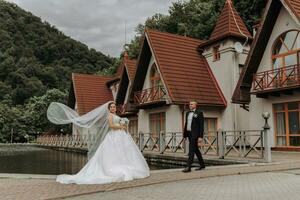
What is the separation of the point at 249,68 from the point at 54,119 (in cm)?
1344

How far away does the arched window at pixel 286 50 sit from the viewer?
1997cm

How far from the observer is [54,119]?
1048 centimetres

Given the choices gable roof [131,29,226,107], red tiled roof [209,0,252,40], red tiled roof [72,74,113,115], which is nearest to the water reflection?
gable roof [131,29,226,107]

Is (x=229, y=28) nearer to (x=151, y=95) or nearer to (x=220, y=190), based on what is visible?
(x=151, y=95)

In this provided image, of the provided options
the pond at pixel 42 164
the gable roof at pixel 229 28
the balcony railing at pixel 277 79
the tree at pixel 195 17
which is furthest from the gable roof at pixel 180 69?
the tree at pixel 195 17

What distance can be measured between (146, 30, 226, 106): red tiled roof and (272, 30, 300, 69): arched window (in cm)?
452

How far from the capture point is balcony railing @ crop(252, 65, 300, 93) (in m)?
19.1

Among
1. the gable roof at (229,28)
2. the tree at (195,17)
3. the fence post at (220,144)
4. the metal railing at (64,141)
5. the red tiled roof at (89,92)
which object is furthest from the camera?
the red tiled roof at (89,92)

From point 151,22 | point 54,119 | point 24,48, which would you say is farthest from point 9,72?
point 54,119

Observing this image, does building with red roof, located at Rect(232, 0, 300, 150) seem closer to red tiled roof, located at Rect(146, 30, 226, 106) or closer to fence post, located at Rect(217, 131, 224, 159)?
red tiled roof, located at Rect(146, 30, 226, 106)

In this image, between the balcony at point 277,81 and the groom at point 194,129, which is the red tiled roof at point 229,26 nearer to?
the balcony at point 277,81

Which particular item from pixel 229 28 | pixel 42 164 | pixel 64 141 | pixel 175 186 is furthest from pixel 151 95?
pixel 175 186

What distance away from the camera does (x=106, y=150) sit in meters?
9.88

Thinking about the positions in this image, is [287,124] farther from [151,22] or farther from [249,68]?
[151,22]
